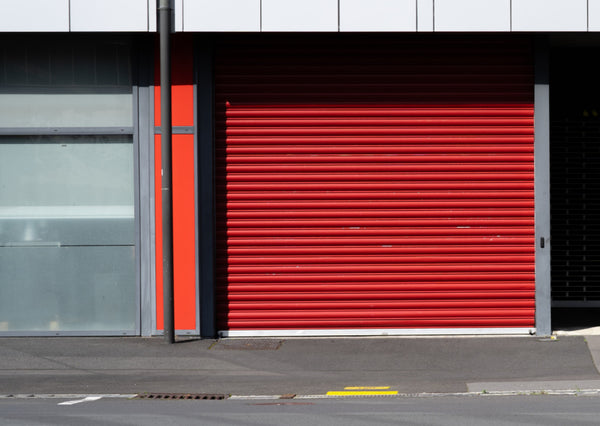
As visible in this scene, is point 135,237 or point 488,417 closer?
point 488,417

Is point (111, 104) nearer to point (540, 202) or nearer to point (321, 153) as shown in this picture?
point (321, 153)

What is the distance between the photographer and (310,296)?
13.0 m

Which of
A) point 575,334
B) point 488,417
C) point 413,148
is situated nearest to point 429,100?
point 413,148

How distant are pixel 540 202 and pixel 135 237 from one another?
5.20 m

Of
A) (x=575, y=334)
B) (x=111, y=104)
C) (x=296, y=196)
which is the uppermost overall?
(x=111, y=104)

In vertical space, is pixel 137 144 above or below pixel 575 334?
above
